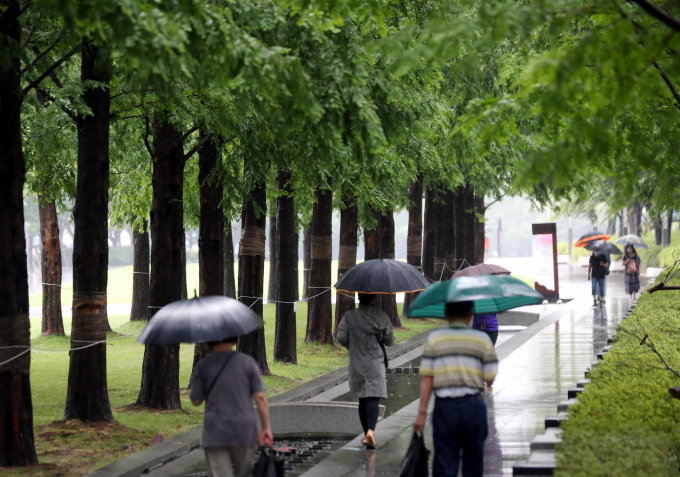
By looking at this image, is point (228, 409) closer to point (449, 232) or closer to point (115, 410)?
point (115, 410)

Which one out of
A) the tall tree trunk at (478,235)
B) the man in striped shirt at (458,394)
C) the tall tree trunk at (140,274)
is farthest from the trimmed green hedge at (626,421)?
the tall tree trunk at (478,235)

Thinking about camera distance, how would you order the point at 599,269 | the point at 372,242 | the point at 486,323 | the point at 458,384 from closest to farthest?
the point at 458,384, the point at 486,323, the point at 372,242, the point at 599,269

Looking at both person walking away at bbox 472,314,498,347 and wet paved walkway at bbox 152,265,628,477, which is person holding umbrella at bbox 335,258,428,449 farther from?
person walking away at bbox 472,314,498,347

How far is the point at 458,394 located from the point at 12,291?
4800 millimetres

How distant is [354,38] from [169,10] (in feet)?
6.94

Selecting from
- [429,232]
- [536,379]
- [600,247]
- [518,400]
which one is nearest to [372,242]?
[429,232]

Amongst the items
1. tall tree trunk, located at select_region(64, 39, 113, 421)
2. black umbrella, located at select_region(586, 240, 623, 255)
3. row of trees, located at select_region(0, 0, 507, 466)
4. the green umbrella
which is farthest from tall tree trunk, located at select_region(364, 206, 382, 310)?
the green umbrella

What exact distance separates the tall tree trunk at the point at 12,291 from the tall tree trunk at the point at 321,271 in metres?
10.6

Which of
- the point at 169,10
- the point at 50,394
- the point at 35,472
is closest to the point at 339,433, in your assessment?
the point at 35,472

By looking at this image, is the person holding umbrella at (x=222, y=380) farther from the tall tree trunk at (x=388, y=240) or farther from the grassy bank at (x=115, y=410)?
the tall tree trunk at (x=388, y=240)

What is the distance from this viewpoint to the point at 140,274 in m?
26.2

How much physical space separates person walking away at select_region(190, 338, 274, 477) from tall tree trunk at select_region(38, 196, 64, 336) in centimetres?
1702

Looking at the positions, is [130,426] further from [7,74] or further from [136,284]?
[136,284]

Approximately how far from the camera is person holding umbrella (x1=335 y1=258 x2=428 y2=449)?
9.23 m
